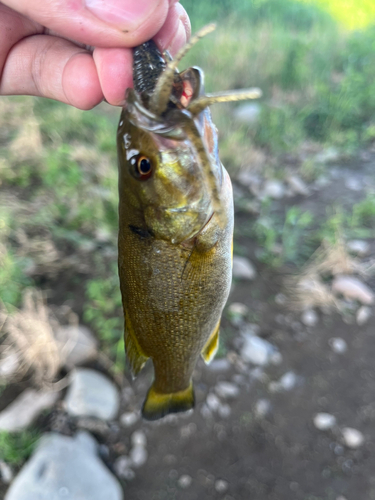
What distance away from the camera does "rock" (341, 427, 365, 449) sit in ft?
8.50

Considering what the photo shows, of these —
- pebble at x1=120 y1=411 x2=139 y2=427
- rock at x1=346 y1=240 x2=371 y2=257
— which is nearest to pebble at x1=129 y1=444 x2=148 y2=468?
pebble at x1=120 y1=411 x2=139 y2=427

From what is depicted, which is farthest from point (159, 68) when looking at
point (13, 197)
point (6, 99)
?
point (6, 99)

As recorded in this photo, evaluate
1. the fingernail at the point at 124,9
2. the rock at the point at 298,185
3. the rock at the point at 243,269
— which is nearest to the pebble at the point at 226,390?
the rock at the point at 243,269

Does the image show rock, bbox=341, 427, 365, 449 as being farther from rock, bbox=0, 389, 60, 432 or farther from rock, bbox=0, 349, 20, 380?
rock, bbox=0, 349, 20, 380

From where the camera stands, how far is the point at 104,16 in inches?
51.1

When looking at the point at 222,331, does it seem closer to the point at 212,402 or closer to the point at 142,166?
the point at 212,402

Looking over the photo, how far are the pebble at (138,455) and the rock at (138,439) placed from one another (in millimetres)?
20

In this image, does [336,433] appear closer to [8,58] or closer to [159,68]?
[159,68]

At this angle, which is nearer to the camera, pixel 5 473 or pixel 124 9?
pixel 124 9

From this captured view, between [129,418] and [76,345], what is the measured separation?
708mm

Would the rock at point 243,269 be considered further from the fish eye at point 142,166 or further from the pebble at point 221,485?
the fish eye at point 142,166

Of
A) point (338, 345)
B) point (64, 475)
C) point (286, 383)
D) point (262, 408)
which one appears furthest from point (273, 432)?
point (64, 475)

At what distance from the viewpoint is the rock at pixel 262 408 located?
2748 millimetres

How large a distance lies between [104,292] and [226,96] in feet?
8.50
